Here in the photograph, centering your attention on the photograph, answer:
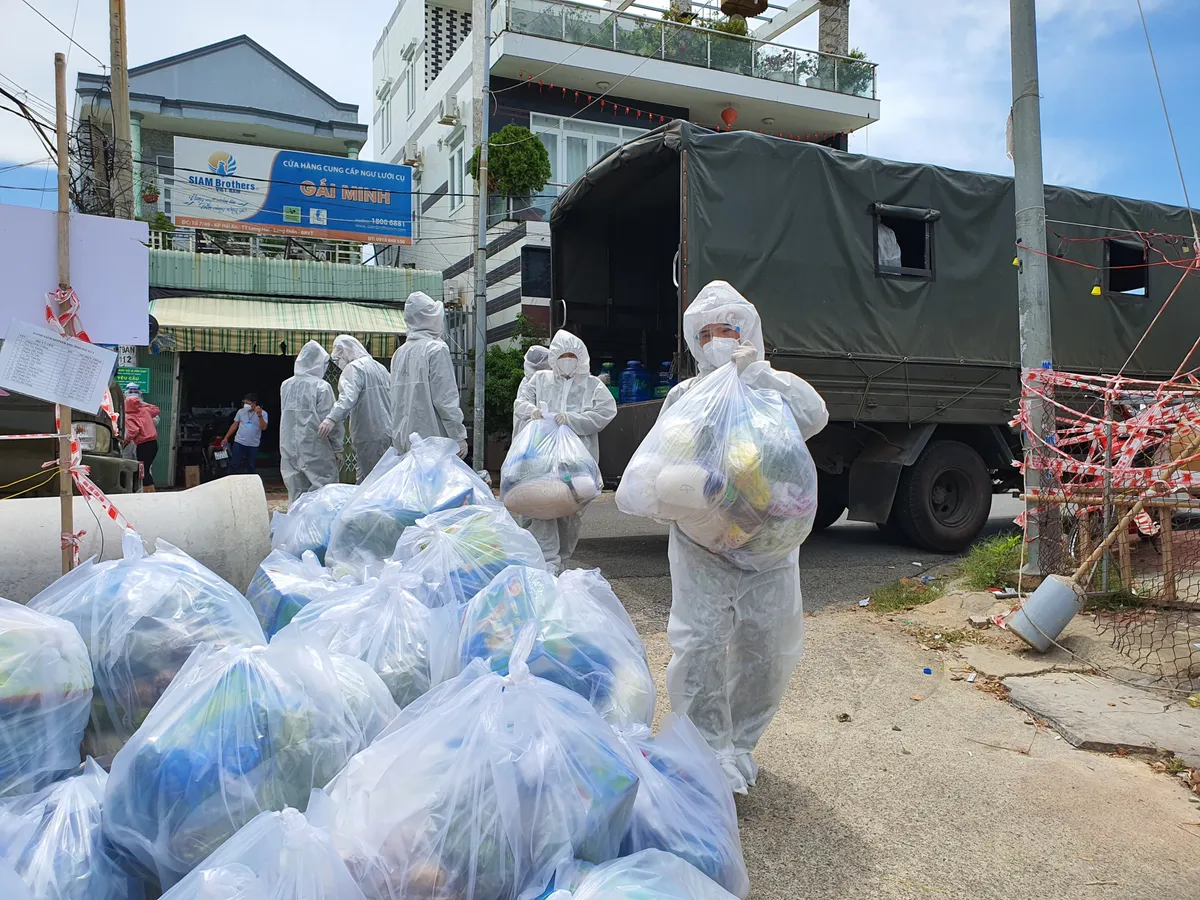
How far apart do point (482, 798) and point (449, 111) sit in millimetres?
18653

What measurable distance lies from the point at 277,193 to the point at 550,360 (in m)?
12.0

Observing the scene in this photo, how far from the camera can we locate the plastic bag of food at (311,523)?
391cm

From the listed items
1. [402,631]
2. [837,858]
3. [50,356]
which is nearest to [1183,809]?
[837,858]

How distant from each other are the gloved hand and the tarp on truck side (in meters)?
3.05

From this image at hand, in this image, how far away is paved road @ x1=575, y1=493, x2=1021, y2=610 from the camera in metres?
5.78

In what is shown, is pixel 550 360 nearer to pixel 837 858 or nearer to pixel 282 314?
pixel 837 858

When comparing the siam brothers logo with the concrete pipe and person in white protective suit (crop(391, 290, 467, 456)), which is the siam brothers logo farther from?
the concrete pipe

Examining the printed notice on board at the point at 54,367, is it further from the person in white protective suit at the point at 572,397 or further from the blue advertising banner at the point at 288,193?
the blue advertising banner at the point at 288,193

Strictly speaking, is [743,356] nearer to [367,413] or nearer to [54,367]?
[54,367]

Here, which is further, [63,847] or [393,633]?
[393,633]

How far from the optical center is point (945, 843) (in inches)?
96.6

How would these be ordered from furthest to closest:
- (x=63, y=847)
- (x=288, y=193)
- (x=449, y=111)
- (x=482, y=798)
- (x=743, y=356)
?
1. (x=449, y=111)
2. (x=288, y=193)
3. (x=743, y=356)
4. (x=63, y=847)
5. (x=482, y=798)

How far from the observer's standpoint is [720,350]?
2.83 metres

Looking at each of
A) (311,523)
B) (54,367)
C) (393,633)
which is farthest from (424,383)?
(393,633)
